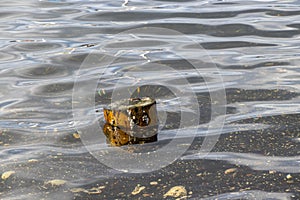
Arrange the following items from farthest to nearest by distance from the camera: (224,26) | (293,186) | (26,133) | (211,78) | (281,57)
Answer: (224,26), (281,57), (211,78), (26,133), (293,186)

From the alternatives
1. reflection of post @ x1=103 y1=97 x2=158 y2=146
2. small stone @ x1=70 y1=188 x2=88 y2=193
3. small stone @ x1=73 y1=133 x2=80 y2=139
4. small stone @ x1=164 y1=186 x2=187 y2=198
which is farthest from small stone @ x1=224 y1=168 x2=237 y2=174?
small stone @ x1=73 y1=133 x2=80 y2=139

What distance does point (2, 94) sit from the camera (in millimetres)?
5379

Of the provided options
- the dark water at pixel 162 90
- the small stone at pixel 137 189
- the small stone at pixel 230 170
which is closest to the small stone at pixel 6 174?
the dark water at pixel 162 90

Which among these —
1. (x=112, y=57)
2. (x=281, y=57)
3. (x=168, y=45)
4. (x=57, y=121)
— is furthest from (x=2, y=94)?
(x=281, y=57)

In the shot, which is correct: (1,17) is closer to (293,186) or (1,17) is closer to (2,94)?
(2,94)

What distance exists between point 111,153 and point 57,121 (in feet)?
2.80

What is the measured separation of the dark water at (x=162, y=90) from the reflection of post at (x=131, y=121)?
0.11 metres

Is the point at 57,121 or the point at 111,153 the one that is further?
A: the point at 57,121

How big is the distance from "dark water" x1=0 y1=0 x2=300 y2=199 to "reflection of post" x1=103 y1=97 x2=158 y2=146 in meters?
0.11

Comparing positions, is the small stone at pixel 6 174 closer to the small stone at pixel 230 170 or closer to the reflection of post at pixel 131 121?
the reflection of post at pixel 131 121

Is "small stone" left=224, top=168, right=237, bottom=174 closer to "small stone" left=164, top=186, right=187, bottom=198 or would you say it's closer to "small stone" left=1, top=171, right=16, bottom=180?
"small stone" left=164, top=186, right=187, bottom=198

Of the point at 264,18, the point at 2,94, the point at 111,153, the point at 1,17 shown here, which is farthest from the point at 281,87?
the point at 1,17

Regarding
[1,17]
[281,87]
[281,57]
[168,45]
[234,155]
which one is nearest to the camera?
[234,155]

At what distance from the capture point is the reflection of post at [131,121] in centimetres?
412
